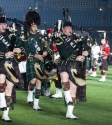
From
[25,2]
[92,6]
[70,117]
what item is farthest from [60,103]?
[25,2]

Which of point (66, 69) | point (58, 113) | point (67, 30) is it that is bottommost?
point (58, 113)

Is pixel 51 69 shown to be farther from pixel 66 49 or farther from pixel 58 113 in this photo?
pixel 66 49

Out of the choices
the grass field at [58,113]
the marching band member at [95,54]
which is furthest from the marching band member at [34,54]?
the marching band member at [95,54]

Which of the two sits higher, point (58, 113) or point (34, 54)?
point (34, 54)

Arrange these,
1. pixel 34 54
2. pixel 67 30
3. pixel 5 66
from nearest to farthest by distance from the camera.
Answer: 1. pixel 5 66
2. pixel 67 30
3. pixel 34 54

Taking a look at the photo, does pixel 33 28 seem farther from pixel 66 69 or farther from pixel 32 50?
pixel 66 69

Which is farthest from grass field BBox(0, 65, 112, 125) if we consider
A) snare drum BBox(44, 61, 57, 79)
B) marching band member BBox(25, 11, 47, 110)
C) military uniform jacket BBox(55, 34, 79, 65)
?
military uniform jacket BBox(55, 34, 79, 65)

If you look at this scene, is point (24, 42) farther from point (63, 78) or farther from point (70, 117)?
point (70, 117)

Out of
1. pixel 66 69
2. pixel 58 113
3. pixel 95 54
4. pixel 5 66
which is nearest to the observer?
pixel 5 66

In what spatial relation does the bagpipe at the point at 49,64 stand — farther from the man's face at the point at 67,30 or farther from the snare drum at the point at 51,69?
the man's face at the point at 67,30

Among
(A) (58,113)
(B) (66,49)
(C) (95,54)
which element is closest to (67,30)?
(B) (66,49)

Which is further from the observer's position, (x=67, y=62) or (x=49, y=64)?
(x=49, y=64)

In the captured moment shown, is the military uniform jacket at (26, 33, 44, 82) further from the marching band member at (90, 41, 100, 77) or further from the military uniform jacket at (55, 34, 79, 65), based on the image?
the marching band member at (90, 41, 100, 77)

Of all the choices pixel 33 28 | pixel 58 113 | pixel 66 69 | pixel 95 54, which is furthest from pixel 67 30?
pixel 95 54
